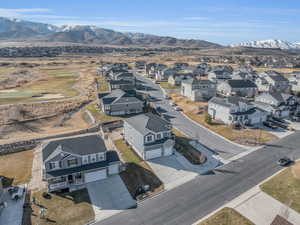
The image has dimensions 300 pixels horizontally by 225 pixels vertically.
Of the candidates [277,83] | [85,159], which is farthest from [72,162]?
[277,83]

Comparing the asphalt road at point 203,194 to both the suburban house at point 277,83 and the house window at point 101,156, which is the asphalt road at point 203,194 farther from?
the suburban house at point 277,83

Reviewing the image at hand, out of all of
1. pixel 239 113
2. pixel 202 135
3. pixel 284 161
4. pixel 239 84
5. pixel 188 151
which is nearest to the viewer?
pixel 284 161

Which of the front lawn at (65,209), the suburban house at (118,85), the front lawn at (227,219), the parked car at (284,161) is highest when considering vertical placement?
the suburban house at (118,85)

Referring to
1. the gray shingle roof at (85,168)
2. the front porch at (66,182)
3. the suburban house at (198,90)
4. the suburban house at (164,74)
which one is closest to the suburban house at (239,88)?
the suburban house at (198,90)

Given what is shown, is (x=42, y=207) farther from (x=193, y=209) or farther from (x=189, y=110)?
(x=189, y=110)

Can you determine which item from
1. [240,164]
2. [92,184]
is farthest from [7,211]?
[240,164]

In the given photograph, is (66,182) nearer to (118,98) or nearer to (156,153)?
(156,153)

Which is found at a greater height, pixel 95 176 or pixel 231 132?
pixel 231 132
